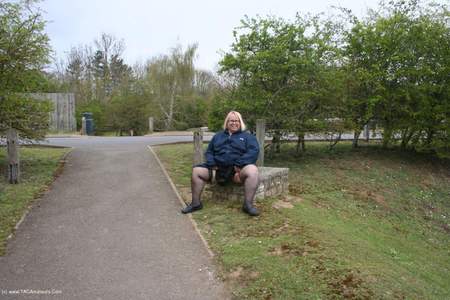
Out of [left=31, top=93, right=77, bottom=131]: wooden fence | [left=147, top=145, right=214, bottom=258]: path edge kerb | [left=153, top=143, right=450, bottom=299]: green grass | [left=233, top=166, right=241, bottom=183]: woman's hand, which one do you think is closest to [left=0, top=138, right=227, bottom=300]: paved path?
[left=147, top=145, right=214, bottom=258]: path edge kerb

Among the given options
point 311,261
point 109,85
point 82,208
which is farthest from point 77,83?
point 311,261

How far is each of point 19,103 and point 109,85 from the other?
25127 mm

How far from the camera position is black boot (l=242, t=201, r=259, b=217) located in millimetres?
5879

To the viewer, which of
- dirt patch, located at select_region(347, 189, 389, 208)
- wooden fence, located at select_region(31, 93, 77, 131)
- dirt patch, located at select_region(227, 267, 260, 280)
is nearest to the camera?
dirt patch, located at select_region(227, 267, 260, 280)

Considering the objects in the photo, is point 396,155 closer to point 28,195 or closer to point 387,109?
point 387,109

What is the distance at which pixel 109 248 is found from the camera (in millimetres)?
4922

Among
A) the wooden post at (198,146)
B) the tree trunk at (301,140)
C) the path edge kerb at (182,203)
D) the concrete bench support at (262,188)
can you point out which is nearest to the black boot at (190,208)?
the path edge kerb at (182,203)

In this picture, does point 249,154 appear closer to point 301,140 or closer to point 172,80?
point 301,140


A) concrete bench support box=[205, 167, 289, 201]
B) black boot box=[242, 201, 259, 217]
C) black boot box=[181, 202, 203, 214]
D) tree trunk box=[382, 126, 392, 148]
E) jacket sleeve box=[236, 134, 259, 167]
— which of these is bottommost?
black boot box=[181, 202, 203, 214]

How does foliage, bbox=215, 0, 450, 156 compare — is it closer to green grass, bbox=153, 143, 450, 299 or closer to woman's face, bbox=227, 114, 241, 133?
green grass, bbox=153, 143, 450, 299

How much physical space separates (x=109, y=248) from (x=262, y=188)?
8.92 ft

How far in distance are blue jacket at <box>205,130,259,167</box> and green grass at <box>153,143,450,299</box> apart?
0.73m

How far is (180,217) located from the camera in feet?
20.0

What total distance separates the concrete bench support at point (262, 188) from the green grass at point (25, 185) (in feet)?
9.82
